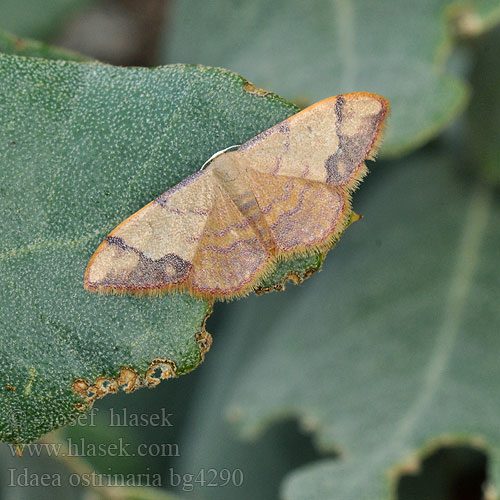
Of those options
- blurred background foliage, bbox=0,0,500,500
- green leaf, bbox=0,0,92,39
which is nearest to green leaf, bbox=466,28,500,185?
blurred background foliage, bbox=0,0,500,500

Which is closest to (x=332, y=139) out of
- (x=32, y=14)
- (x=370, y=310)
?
(x=370, y=310)

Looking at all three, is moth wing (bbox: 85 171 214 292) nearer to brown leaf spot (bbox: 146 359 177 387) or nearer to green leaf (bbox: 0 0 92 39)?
brown leaf spot (bbox: 146 359 177 387)

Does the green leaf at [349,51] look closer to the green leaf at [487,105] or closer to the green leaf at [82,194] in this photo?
the green leaf at [487,105]

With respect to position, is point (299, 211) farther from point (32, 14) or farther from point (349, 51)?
point (32, 14)

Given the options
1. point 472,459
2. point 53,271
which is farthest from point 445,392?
point 53,271

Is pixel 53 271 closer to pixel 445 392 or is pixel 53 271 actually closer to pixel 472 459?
pixel 445 392

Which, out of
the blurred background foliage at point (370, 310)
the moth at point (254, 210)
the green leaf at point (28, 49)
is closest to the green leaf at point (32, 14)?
the blurred background foliage at point (370, 310)
